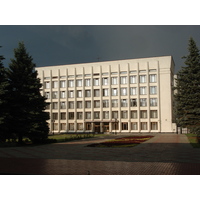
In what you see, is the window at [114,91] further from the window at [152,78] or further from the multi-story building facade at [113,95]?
the window at [152,78]

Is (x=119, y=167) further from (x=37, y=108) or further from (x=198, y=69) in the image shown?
(x=198, y=69)

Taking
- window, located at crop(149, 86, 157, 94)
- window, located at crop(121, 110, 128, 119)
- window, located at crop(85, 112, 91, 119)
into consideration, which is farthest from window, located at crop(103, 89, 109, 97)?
window, located at crop(149, 86, 157, 94)

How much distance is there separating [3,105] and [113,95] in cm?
3372

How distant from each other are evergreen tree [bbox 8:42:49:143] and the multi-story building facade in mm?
28395

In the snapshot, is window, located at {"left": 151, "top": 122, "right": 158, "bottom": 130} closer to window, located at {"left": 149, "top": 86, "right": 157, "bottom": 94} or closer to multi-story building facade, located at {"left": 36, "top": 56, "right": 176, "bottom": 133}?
multi-story building facade, located at {"left": 36, "top": 56, "right": 176, "bottom": 133}

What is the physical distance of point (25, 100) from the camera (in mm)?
23906

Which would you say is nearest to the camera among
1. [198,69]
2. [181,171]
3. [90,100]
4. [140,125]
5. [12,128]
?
[181,171]

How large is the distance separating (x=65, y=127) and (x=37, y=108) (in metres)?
33.3

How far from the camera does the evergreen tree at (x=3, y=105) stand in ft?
69.6

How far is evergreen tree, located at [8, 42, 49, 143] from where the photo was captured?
22.8 m

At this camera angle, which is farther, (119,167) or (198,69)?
(198,69)

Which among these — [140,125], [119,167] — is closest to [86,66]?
[140,125]

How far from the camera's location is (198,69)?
25.5m

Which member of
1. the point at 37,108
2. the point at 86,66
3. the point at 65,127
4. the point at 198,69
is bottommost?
the point at 65,127
